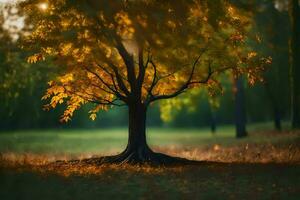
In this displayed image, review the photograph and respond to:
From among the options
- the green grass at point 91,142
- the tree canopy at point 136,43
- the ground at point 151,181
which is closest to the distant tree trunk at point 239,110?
the green grass at point 91,142

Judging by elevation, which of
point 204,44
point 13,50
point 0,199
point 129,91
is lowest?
point 0,199

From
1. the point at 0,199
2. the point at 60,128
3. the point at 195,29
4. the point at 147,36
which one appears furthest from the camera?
the point at 60,128

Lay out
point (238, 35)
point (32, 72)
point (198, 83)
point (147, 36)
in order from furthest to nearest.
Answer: point (32, 72)
point (198, 83)
point (238, 35)
point (147, 36)

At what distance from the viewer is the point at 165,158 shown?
23.4 m

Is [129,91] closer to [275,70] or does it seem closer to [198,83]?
[198,83]

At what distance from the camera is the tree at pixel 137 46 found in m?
19.8

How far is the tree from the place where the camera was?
65.0 feet

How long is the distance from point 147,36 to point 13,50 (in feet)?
80.1

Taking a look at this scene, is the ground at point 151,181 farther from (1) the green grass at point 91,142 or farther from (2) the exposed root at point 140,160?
Answer: (1) the green grass at point 91,142

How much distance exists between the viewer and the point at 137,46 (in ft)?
63.8

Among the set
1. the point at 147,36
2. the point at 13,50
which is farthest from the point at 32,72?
the point at 147,36

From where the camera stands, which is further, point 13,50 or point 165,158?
point 13,50

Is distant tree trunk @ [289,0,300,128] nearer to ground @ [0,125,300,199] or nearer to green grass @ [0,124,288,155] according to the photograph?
green grass @ [0,124,288,155]

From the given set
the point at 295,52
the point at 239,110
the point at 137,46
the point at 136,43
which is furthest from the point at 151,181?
the point at 239,110
